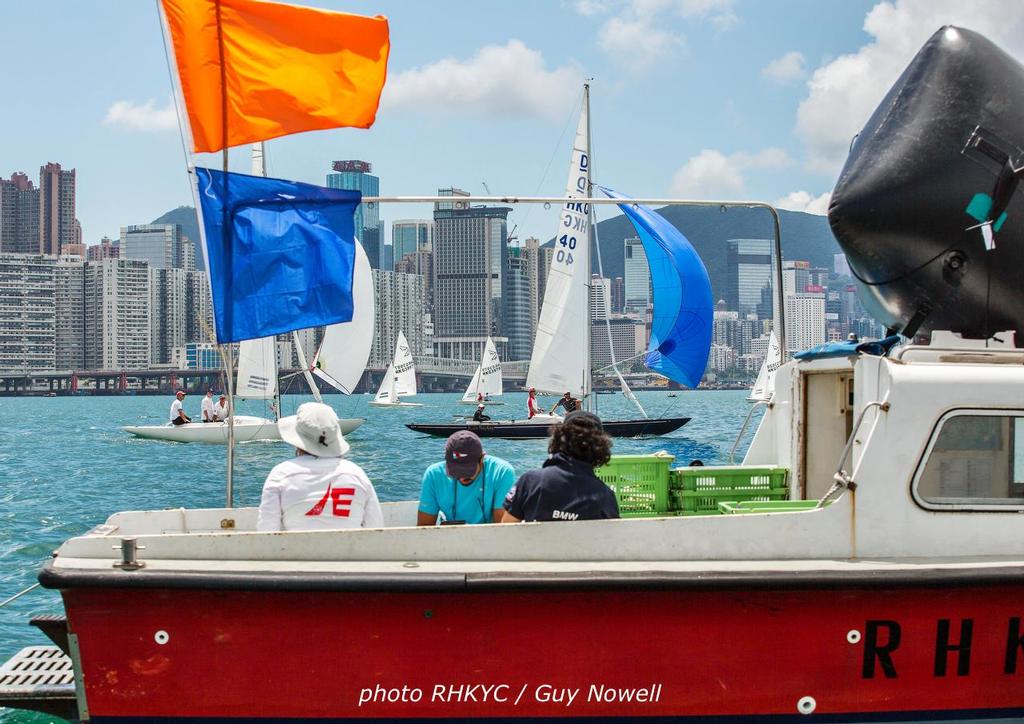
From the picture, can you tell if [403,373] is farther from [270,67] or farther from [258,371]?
[270,67]

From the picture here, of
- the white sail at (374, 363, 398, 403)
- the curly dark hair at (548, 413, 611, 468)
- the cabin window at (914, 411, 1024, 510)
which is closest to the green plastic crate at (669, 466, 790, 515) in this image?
the cabin window at (914, 411, 1024, 510)

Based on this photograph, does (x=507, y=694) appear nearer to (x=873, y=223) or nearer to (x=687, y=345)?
(x=873, y=223)

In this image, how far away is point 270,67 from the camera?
6.47 m

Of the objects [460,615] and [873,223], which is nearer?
[460,615]

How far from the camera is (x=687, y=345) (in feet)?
82.7

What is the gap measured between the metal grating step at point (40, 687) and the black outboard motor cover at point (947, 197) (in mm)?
5461

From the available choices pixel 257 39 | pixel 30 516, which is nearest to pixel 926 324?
pixel 257 39

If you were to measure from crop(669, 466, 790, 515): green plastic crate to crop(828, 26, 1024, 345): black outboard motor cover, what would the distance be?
1572mm

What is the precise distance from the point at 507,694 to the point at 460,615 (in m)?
0.49

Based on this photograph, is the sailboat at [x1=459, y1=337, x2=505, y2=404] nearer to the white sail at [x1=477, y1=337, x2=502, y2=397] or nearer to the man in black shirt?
the white sail at [x1=477, y1=337, x2=502, y2=397]

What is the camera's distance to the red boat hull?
5281 millimetres

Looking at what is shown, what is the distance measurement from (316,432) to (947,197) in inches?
162

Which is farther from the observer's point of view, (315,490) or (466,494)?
(466,494)

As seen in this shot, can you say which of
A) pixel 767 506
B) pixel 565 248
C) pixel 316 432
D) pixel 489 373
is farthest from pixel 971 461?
pixel 489 373
